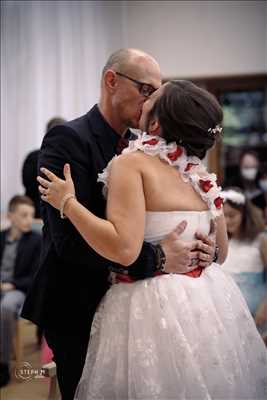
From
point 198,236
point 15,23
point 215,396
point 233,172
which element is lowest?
point 233,172

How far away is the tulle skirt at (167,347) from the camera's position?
1.39 m

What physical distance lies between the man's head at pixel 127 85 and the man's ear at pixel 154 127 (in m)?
0.16

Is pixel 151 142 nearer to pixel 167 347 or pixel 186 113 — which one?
pixel 186 113

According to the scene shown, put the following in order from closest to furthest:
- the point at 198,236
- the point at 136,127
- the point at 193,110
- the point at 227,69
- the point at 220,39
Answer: the point at 193,110 → the point at 198,236 → the point at 136,127 → the point at 220,39 → the point at 227,69

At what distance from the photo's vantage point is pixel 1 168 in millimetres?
2596

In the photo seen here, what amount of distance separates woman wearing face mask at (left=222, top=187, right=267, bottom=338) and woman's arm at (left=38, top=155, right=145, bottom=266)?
4.40 ft

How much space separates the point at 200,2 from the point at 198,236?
1.18 m

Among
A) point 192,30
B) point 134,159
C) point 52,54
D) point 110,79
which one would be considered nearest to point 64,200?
point 134,159

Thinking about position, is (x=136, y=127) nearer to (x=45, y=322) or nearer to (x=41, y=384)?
(x=45, y=322)

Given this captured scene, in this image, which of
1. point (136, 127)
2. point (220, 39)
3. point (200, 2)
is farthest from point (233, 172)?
point (136, 127)

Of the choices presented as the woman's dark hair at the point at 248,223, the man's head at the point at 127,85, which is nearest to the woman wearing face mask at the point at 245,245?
the woman's dark hair at the point at 248,223

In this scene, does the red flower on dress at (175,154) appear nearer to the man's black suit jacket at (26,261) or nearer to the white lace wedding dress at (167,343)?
the white lace wedding dress at (167,343)

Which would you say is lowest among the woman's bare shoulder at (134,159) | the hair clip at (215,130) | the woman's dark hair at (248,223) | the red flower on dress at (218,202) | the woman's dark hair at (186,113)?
the woman's dark hair at (248,223)

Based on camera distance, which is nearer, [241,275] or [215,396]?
[215,396]
